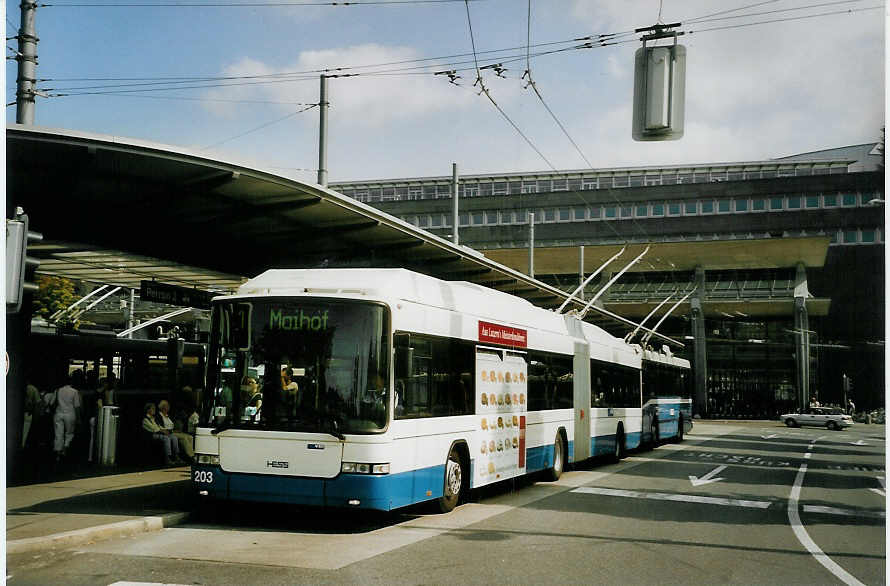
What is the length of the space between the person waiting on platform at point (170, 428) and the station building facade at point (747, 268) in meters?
40.4

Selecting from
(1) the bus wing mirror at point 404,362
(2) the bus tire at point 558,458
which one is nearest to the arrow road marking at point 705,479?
(2) the bus tire at point 558,458

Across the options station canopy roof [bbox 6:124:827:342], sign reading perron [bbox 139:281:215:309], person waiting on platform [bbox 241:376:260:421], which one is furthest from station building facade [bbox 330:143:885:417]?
person waiting on platform [bbox 241:376:260:421]

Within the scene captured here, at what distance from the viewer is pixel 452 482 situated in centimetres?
1230

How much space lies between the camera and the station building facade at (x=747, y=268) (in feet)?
201

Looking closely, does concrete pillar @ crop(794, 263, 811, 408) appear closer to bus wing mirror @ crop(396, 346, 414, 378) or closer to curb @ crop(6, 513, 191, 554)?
bus wing mirror @ crop(396, 346, 414, 378)

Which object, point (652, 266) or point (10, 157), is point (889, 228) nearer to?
point (10, 157)

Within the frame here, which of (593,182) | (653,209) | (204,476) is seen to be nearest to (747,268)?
(653,209)

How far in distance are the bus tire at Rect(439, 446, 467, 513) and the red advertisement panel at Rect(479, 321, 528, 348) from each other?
1.84 m

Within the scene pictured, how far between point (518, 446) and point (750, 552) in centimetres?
555

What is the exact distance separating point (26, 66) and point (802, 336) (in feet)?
181

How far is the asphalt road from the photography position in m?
8.02

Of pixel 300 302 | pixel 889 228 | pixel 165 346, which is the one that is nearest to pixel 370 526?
pixel 300 302

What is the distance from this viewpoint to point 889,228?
25.7ft

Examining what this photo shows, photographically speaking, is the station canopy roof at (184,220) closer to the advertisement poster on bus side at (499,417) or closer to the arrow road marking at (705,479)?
the advertisement poster on bus side at (499,417)
